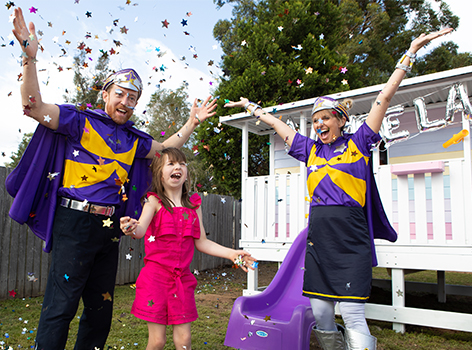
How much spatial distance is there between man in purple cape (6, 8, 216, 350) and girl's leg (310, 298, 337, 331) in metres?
1.32

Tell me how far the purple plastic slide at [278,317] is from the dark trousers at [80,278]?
4.50 feet

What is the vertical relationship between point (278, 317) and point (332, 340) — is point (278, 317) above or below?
below

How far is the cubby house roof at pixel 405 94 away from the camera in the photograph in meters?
4.72

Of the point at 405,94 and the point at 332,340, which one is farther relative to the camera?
the point at 405,94

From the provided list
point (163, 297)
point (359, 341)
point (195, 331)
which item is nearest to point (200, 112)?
point (163, 297)

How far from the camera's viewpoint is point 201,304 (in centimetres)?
549

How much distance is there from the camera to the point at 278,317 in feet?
12.2

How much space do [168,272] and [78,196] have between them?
0.70 metres

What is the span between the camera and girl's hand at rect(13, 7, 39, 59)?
1895 mm

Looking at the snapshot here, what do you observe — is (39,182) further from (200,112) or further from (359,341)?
(359,341)

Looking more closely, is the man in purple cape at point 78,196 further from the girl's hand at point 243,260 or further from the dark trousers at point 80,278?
the girl's hand at point 243,260

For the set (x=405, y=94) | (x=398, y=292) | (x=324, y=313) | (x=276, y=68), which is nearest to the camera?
(x=324, y=313)

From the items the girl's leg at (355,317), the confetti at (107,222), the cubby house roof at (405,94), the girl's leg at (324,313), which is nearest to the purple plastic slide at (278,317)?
the girl's leg at (324,313)

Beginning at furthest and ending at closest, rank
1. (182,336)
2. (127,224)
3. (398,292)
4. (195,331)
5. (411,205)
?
(411,205)
(398,292)
(195,331)
(182,336)
(127,224)
